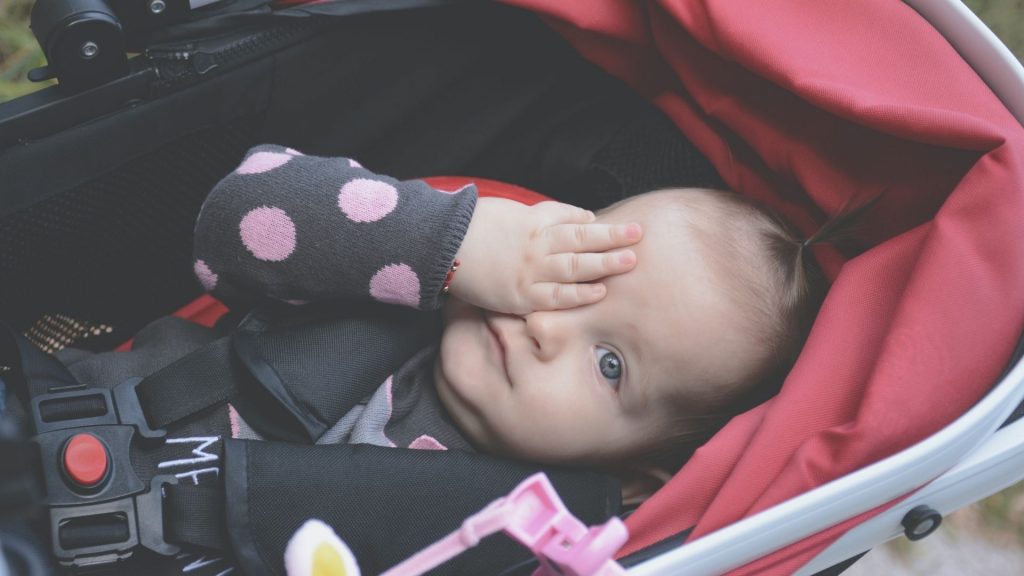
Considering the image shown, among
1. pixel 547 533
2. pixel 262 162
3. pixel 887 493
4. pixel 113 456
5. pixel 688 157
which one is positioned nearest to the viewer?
pixel 547 533

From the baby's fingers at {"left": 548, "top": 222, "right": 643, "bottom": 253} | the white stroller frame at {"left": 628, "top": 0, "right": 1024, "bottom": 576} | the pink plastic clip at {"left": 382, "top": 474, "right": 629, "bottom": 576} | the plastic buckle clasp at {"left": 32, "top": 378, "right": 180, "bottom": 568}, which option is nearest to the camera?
the pink plastic clip at {"left": 382, "top": 474, "right": 629, "bottom": 576}

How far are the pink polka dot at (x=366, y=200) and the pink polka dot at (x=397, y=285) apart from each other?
54 mm

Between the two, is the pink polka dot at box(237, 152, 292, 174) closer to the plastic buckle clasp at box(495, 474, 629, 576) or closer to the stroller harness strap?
the stroller harness strap

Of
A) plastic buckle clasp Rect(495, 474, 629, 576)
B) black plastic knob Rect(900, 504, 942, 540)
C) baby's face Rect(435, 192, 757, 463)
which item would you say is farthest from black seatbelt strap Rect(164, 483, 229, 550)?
black plastic knob Rect(900, 504, 942, 540)

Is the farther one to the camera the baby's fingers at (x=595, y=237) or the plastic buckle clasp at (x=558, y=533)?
the baby's fingers at (x=595, y=237)

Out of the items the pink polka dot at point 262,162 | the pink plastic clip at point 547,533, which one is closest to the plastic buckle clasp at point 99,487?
the pink polka dot at point 262,162

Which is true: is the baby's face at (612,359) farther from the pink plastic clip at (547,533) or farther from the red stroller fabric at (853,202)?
the pink plastic clip at (547,533)

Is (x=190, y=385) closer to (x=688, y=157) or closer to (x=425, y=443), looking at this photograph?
(x=425, y=443)

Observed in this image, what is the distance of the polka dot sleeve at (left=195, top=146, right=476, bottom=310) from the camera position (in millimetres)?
914

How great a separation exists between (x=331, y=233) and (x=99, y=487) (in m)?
0.31

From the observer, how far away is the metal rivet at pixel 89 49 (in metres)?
0.87

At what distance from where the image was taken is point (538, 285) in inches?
36.4

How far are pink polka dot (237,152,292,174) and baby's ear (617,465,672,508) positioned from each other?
0.50 meters

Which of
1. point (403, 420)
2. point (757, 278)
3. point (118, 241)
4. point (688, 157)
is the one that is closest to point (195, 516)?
point (403, 420)
